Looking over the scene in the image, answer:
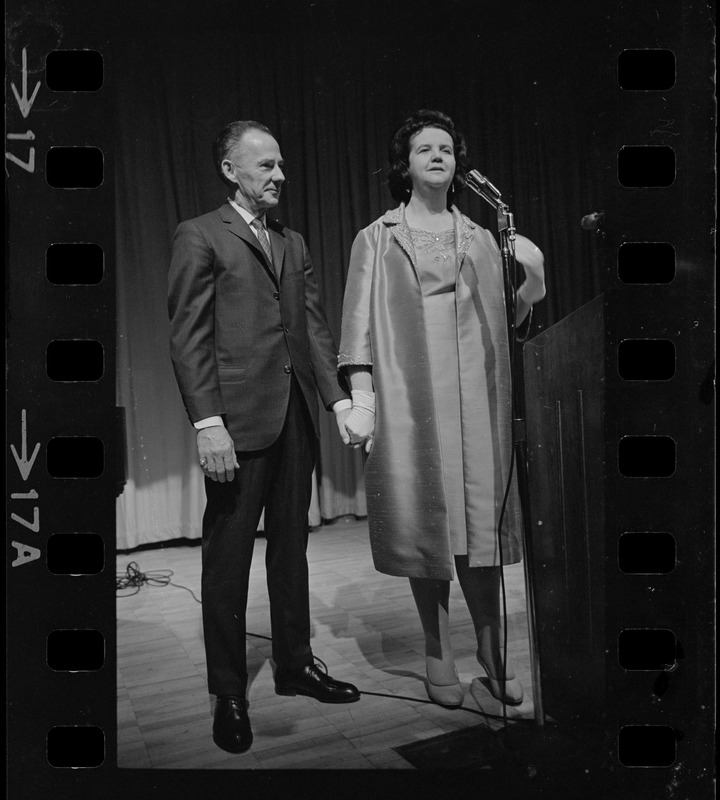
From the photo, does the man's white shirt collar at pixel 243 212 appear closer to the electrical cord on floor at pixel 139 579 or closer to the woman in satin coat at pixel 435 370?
the woman in satin coat at pixel 435 370

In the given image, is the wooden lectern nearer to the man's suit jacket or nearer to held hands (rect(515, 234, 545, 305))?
held hands (rect(515, 234, 545, 305))

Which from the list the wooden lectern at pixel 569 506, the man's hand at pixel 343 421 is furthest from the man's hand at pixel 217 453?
the wooden lectern at pixel 569 506

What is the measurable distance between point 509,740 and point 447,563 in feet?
1.73

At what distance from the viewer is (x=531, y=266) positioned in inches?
72.3

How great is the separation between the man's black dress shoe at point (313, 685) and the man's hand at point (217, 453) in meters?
0.61

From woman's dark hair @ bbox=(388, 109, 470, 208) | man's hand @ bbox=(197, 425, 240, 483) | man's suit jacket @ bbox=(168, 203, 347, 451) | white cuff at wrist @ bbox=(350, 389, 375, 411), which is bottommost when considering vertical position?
man's hand @ bbox=(197, 425, 240, 483)

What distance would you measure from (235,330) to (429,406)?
0.57m

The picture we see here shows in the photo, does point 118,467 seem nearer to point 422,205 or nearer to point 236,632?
point 236,632

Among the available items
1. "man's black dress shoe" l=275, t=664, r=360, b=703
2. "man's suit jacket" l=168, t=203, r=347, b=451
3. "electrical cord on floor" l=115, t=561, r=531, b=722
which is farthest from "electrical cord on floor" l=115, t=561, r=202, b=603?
"man's suit jacket" l=168, t=203, r=347, b=451

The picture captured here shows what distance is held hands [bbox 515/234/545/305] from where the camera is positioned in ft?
6.02

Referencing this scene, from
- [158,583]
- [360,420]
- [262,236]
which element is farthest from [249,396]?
[158,583]

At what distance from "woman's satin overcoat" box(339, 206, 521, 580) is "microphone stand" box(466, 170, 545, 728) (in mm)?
25

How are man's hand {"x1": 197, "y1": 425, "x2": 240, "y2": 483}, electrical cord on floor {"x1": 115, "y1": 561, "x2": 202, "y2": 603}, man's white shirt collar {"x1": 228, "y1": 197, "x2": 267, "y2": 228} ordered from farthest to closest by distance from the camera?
electrical cord on floor {"x1": 115, "y1": 561, "x2": 202, "y2": 603}
man's white shirt collar {"x1": 228, "y1": 197, "x2": 267, "y2": 228}
man's hand {"x1": 197, "y1": 425, "x2": 240, "y2": 483}

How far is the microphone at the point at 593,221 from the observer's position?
1831 mm
